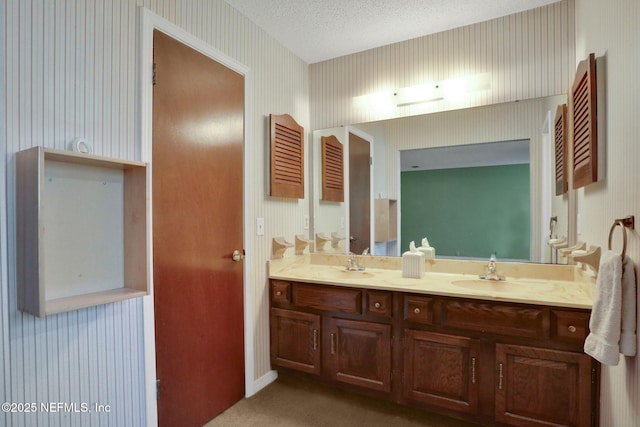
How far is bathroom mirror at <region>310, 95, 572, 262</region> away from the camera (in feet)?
7.02

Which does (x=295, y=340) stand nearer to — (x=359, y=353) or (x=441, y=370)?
(x=359, y=353)

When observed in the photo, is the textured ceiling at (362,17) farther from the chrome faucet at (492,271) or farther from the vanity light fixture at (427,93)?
the chrome faucet at (492,271)

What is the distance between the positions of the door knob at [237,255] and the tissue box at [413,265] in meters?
1.10

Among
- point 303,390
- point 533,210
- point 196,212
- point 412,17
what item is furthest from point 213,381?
point 412,17

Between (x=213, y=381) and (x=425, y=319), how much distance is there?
4.28 feet

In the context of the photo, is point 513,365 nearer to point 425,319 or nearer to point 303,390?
point 425,319

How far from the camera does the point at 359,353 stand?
2168 mm

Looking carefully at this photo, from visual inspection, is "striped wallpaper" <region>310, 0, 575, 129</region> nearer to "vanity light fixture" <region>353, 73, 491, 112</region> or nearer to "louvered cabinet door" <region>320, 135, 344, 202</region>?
"vanity light fixture" <region>353, 73, 491, 112</region>

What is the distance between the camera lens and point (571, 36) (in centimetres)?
207

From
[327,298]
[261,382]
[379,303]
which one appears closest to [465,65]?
[379,303]

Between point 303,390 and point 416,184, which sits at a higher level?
point 416,184

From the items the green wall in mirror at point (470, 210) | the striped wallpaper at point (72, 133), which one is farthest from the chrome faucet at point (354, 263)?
the striped wallpaper at point (72, 133)

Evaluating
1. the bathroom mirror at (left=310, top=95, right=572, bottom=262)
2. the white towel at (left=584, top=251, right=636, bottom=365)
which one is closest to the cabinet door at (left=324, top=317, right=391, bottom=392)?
the bathroom mirror at (left=310, top=95, right=572, bottom=262)

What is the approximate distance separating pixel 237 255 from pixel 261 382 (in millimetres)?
958
